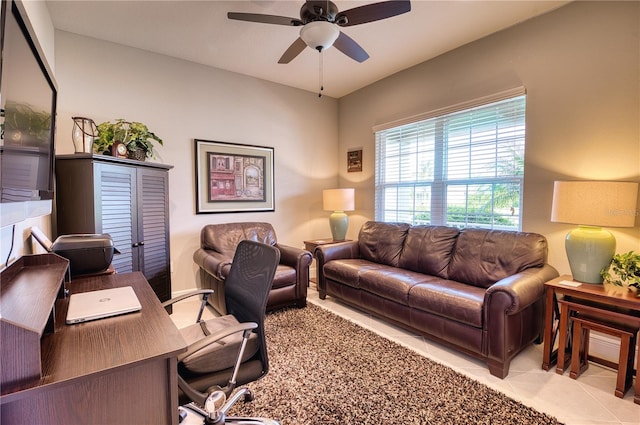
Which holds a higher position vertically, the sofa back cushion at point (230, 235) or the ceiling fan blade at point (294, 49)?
the ceiling fan blade at point (294, 49)

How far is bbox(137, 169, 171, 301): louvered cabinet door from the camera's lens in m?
2.74

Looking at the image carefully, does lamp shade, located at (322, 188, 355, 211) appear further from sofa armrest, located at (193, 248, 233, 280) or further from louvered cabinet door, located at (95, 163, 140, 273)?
louvered cabinet door, located at (95, 163, 140, 273)

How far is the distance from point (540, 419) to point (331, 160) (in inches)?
154

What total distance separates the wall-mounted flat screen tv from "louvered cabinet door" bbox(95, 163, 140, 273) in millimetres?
998

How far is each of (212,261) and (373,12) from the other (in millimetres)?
2543

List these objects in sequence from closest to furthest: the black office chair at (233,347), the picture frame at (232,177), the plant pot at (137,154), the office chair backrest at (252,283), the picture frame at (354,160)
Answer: the black office chair at (233,347)
the office chair backrest at (252,283)
the plant pot at (137,154)
the picture frame at (232,177)
the picture frame at (354,160)

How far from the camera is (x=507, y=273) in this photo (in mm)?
2514

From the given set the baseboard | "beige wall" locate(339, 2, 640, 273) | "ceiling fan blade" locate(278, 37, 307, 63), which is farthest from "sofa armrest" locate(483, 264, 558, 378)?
"ceiling fan blade" locate(278, 37, 307, 63)

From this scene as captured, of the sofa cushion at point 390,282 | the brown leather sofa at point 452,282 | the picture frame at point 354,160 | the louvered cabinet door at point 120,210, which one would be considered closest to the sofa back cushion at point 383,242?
the brown leather sofa at point 452,282

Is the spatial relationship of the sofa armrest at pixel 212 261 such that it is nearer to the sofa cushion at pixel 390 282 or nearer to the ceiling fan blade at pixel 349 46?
the sofa cushion at pixel 390 282

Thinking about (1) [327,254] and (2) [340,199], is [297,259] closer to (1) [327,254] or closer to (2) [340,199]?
(1) [327,254]

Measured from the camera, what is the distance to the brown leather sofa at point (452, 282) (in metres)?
2.06

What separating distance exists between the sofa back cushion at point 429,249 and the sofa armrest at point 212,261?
1.90 metres

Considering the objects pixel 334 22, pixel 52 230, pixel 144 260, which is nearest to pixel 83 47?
pixel 52 230
